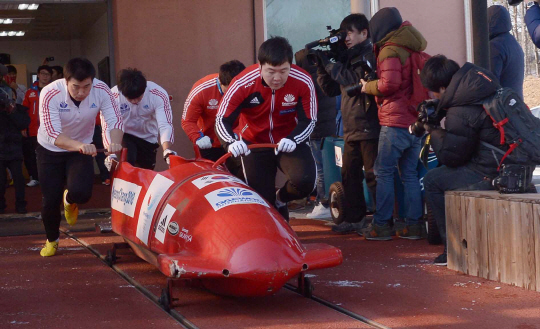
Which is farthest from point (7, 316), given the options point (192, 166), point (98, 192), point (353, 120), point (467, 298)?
point (98, 192)

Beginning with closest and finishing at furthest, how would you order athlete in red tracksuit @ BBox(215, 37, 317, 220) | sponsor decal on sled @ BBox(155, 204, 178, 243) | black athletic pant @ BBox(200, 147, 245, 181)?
sponsor decal on sled @ BBox(155, 204, 178, 243)
athlete in red tracksuit @ BBox(215, 37, 317, 220)
black athletic pant @ BBox(200, 147, 245, 181)

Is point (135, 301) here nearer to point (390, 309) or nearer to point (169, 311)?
point (169, 311)

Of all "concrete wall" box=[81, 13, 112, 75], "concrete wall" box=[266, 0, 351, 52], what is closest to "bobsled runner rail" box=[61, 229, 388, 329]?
"concrete wall" box=[266, 0, 351, 52]

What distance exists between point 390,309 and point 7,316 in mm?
2289

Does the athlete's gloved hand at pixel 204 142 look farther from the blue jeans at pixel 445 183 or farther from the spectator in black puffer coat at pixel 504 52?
the spectator in black puffer coat at pixel 504 52

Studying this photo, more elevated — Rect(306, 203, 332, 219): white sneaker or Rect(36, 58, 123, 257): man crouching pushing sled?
Rect(36, 58, 123, 257): man crouching pushing sled

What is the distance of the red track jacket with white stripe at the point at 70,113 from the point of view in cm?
641

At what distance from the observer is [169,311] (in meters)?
4.54

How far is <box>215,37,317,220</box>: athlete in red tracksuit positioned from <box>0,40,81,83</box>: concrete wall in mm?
16479

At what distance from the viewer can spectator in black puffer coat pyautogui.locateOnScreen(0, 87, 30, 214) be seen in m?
10.0

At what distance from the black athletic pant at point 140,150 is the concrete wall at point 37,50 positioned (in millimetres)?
14416

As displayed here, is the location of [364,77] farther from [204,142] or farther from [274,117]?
[204,142]

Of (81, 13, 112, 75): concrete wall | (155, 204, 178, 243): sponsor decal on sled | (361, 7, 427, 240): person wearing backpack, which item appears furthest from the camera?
(81, 13, 112, 75): concrete wall

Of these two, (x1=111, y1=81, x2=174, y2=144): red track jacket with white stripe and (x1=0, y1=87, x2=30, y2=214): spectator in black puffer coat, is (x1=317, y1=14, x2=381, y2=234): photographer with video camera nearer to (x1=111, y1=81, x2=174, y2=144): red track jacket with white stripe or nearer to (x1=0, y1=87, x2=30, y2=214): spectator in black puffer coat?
(x1=111, y1=81, x2=174, y2=144): red track jacket with white stripe
